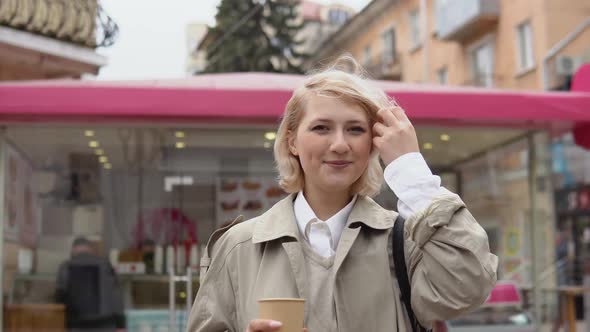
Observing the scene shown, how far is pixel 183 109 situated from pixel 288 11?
84.4ft

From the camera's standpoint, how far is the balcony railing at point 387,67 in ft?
122

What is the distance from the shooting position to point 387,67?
37719 millimetres

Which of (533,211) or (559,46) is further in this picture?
(559,46)

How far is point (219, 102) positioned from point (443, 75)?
26584 millimetres

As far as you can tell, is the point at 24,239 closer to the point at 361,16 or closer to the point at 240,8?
the point at 240,8

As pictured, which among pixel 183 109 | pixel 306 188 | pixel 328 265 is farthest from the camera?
pixel 183 109

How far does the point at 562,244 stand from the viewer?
21.9 m

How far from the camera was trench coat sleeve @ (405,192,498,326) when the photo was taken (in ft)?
7.29

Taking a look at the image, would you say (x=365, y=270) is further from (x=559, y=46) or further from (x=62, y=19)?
(x=559, y=46)

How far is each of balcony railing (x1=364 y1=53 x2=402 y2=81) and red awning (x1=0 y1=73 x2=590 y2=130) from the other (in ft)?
92.0

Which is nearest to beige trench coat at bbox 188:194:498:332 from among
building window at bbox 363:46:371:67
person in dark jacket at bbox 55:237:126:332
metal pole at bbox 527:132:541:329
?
person in dark jacket at bbox 55:237:126:332

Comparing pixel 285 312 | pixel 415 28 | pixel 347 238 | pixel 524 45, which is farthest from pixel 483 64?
pixel 285 312

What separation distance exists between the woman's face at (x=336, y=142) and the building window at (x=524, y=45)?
2604cm

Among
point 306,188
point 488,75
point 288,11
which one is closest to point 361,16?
point 288,11
